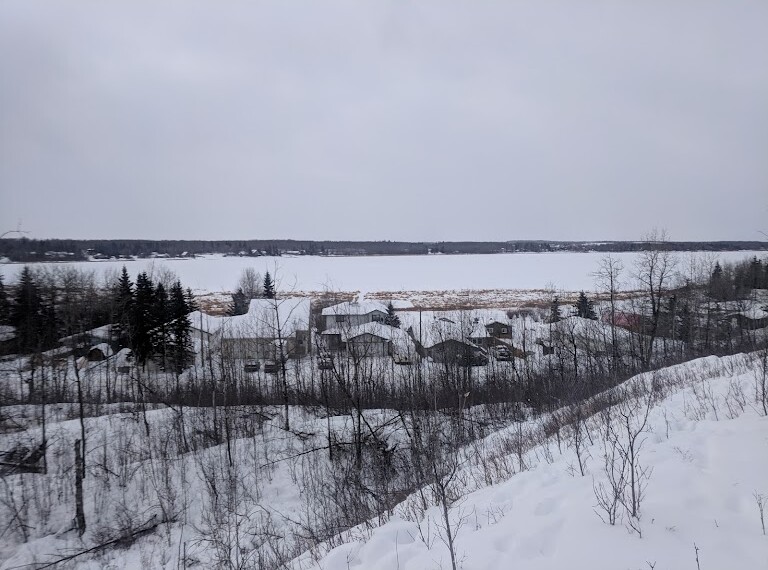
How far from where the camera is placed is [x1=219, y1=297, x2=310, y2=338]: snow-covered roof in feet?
108

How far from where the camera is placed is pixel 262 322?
110 feet

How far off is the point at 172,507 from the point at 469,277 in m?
86.7

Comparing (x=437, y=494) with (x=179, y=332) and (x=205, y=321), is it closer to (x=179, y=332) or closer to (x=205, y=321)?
(x=179, y=332)

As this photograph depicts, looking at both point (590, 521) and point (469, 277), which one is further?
point (469, 277)

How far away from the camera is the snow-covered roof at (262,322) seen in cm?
3294

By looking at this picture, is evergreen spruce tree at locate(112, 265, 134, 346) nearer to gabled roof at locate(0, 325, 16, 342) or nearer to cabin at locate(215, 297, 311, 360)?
cabin at locate(215, 297, 311, 360)

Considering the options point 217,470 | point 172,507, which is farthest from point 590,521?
point 217,470

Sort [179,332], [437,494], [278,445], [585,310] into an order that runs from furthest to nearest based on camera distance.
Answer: [585,310] < [179,332] < [278,445] < [437,494]

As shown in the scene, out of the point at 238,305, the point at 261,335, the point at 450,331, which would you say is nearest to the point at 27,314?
the point at 261,335

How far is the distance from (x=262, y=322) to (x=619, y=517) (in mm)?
31549

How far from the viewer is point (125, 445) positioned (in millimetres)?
16578

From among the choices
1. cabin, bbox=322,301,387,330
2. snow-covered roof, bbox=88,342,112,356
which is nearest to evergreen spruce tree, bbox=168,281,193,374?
snow-covered roof, bbox=88,342,112,356

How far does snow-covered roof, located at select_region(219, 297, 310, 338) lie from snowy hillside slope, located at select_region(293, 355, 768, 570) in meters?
26.0

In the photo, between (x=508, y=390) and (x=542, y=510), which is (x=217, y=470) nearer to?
(x=542, y=510)
